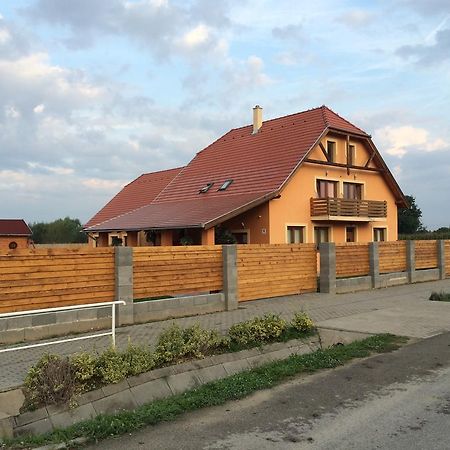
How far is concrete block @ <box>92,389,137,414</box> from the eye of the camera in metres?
5.69

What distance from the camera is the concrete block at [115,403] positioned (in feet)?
18.7

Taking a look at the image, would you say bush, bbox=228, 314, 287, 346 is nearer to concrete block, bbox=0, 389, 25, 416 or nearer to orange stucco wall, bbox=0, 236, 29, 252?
concrete block, bbox=0, 389, 25, 416

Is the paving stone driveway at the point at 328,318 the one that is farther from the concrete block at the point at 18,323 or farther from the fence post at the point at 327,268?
the concrete block at the point at 18,323

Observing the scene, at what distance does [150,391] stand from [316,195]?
72.3 feet

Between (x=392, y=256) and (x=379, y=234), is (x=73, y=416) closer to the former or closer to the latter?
(x=392, y=256)

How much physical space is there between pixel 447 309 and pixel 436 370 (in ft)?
22.4

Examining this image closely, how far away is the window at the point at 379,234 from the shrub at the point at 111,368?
26976 millimetres

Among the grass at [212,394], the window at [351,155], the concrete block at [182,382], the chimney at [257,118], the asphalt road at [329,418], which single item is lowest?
the asphalt road at [329,418]

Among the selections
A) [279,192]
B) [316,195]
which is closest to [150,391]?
[279,192]

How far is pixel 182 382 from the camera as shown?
6590 millimetres

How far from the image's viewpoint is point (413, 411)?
5.57 m

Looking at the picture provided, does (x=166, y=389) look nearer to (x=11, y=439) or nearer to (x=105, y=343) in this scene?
(x=11, y=439)

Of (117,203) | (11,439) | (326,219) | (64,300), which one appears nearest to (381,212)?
(326,219)

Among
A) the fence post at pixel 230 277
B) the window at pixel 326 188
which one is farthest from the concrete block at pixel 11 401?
the window at pixel 326 188
